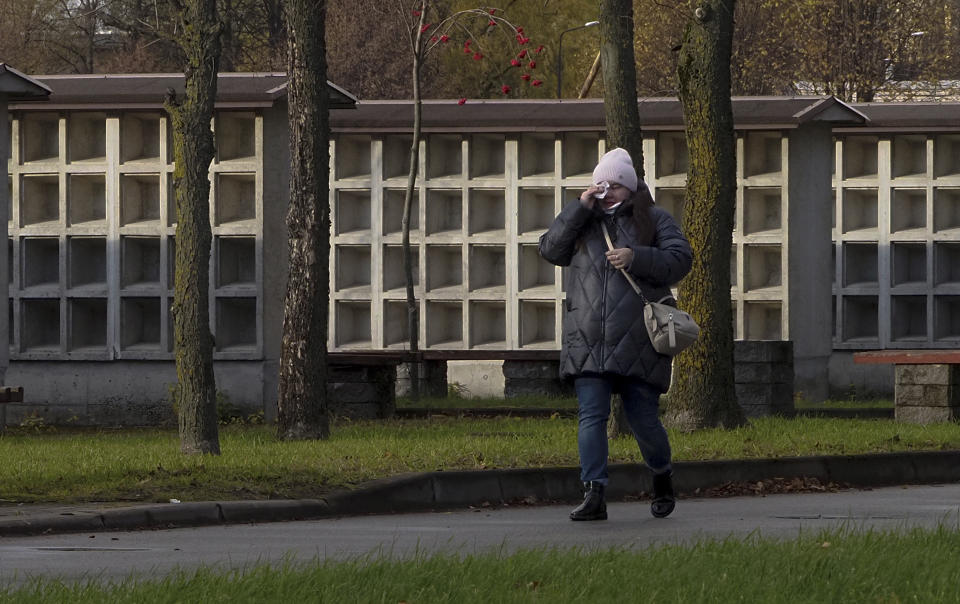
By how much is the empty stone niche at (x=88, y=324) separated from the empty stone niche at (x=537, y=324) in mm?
5957

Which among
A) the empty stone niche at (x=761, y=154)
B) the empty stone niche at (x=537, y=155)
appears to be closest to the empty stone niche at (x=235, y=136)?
the empty stone niche at (x=537, y=155)

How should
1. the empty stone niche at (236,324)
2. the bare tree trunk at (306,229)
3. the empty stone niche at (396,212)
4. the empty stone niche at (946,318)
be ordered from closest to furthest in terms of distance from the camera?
the bare tree trunk at (306,229) → the empty stone niche at (236,324) → the empty stone niche at (396,212) → the empty stone niche at (946,318)

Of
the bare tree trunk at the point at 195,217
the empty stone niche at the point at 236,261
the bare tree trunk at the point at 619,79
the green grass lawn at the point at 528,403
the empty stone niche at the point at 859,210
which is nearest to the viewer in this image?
the bare tree trunk at the point at 195,217

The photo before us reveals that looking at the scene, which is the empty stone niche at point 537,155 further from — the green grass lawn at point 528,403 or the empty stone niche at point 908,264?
the empty stone niche at point 908,264

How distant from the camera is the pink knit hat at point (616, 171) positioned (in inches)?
401

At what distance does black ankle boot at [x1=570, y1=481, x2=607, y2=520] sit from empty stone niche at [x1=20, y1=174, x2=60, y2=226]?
12221 millimetres

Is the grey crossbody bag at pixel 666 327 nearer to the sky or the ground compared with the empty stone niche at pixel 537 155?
nearer to the ground

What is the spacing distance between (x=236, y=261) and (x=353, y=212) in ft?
15.2

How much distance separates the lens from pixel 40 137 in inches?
840

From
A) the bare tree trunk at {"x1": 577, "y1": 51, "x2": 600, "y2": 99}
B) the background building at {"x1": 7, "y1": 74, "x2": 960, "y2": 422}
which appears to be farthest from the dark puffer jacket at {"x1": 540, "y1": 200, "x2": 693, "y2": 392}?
the bare tree trunk at {"x1": 577, "y1": 51, "x2": 600, "y2": 99}

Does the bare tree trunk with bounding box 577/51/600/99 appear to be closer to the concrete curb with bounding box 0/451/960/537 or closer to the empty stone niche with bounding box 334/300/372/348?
the empty stone niche with bounding box 334/300/372/348

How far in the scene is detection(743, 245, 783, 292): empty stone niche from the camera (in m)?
24.6

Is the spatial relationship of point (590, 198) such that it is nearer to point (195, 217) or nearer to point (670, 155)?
point (195, 217)

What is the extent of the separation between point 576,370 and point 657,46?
128 ft
